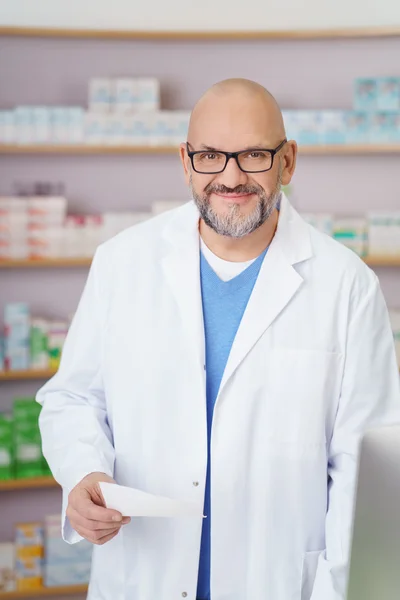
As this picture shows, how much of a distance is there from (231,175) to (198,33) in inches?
92.9

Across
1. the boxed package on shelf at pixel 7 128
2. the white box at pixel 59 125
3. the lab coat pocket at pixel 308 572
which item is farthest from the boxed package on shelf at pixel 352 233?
the lab coat pocket at pixel 308 572

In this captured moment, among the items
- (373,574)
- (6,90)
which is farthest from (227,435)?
(6,90)

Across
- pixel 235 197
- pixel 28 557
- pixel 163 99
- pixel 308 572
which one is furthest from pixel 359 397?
pixel 163 99

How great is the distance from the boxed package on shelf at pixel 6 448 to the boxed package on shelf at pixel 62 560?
32cm

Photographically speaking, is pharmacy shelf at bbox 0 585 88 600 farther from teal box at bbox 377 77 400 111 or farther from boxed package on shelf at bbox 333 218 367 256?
teal box at bbox 377 77 400 111

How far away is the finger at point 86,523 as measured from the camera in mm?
1553

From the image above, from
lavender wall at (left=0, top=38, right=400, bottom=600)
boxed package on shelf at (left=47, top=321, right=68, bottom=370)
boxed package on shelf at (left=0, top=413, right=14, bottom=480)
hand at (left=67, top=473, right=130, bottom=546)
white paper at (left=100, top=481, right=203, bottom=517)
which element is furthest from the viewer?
lavender wall at (left=0, top=38, right=400, bottom=600)

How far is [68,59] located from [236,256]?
248 centimetres

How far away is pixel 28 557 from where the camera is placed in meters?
3.78

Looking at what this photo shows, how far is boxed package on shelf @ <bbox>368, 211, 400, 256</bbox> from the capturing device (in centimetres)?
385

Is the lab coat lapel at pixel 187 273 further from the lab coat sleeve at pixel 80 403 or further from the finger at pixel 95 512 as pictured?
the finger at pixel 95 512

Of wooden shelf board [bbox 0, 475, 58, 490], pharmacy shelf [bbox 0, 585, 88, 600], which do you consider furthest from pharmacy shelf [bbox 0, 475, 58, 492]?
pharmacy shelf [bbox 0, 585, 88, 600]

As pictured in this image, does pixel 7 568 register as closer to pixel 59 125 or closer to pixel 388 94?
pixel 59 125

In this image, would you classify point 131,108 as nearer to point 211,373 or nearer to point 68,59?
point 68,59
